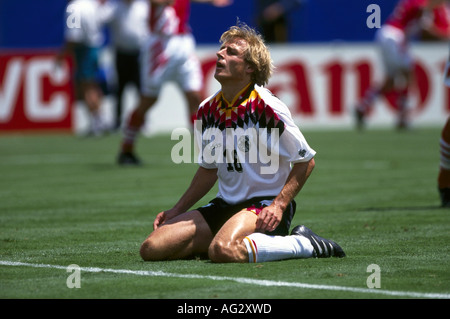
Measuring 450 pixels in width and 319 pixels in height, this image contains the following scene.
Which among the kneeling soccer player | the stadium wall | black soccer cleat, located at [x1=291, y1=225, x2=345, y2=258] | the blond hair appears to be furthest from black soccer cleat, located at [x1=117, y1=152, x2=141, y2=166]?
black soccer cleat, located at [x1=291, y1=225, x2=345, y2=258]

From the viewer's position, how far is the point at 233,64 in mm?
6484

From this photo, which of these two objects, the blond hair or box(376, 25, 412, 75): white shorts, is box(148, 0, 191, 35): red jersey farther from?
box(376, 25, 412, 75): white shorts

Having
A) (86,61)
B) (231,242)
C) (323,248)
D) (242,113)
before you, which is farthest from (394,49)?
(231,242)

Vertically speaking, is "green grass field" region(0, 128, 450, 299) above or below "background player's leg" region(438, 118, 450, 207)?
below

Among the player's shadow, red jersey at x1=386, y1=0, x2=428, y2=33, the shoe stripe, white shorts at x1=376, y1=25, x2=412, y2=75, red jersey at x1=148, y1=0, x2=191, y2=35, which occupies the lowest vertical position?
the player's shadow

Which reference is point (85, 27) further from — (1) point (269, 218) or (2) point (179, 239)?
(1) point (269, 218)

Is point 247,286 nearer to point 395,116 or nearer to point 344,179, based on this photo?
point 344,179

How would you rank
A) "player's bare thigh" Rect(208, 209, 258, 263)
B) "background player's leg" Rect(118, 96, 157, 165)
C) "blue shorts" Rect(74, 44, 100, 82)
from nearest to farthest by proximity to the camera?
"player's bare thigh" Rect(208, 209, 258, 263) → "background player's leg" Rect(118, 96, 157, 165) → "blue shorts" Rect(74, 44, 100, 82)

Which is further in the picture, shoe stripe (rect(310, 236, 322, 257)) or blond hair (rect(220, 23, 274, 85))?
blond hair (rect(220, 23, 274, 85))

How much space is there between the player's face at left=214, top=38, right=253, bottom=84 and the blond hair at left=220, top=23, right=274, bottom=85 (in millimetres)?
29

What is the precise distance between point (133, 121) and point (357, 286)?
8715 mm

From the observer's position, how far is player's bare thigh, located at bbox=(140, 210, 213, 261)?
6311mm

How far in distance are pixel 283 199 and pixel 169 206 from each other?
3.42 meters

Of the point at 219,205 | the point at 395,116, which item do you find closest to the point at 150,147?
the point at 395,116
